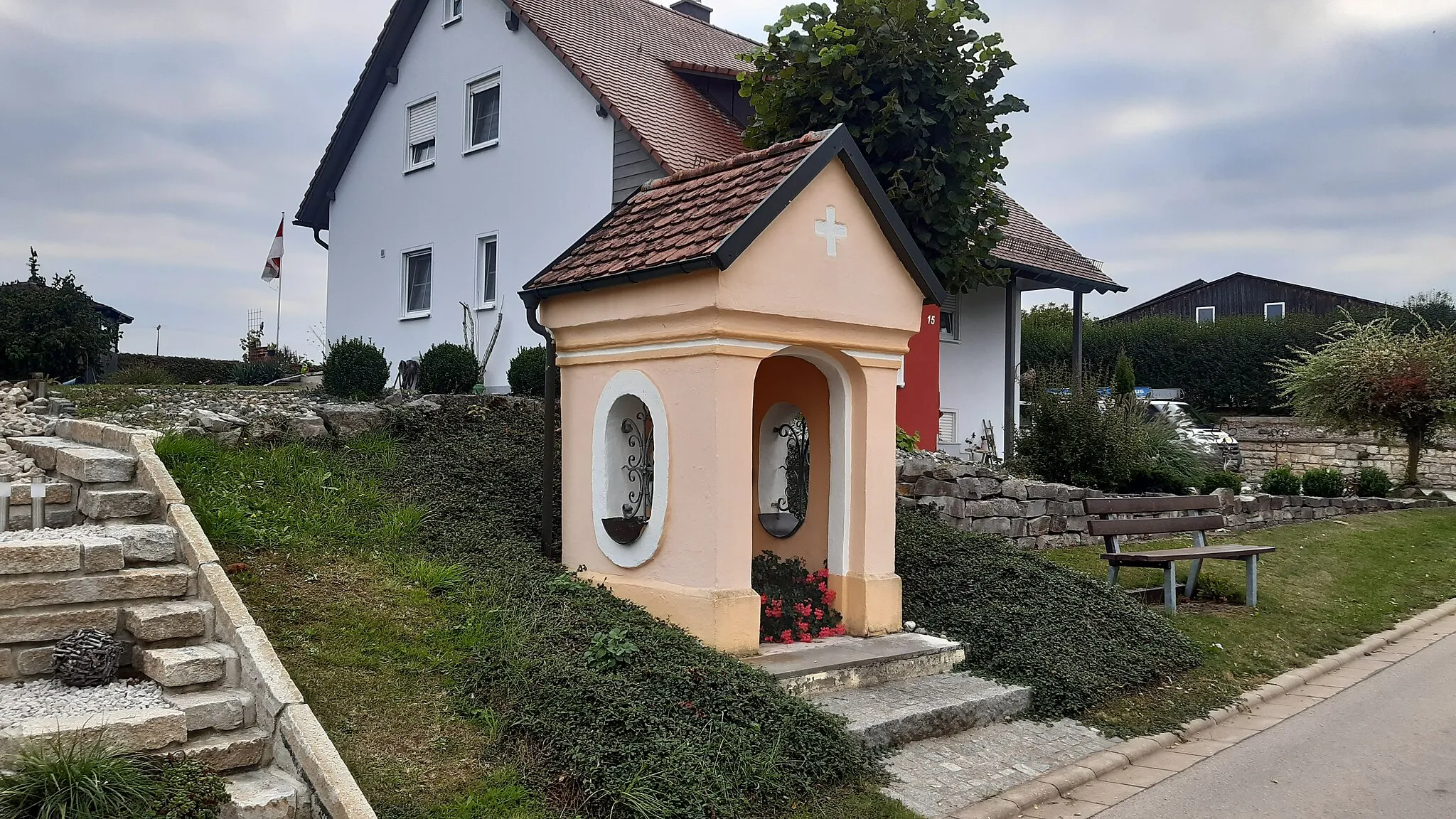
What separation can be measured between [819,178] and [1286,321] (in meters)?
33.1

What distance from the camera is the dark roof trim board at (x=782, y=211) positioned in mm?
6168

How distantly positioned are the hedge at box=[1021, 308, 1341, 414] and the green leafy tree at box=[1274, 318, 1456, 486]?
11920 millimetres

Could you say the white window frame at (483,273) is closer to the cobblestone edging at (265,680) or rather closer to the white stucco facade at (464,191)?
the white stucco facade at (464,191)

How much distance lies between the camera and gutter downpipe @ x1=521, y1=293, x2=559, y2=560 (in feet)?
24.1

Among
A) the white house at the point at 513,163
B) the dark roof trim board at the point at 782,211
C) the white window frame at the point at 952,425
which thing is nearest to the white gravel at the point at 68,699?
the dark roof trim board at the point at 782,211

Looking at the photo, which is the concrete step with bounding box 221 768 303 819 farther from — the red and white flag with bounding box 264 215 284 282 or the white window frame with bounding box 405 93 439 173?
the red and white flag with bounding box 264 215 284 282

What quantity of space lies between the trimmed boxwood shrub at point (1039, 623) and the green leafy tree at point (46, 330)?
1130 cm

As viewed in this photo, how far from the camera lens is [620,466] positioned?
23.5 ft

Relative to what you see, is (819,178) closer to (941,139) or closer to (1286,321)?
(941,139)

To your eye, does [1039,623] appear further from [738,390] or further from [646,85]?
[646,85]

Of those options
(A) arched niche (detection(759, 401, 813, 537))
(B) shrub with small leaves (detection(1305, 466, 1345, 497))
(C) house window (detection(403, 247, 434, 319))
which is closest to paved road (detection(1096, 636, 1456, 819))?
(A) arched niche (detection(759, 401, 813, 537))

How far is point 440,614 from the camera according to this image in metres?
5.99

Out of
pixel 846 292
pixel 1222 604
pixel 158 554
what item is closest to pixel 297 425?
pixel 158 554

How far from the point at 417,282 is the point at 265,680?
14.7 metres
